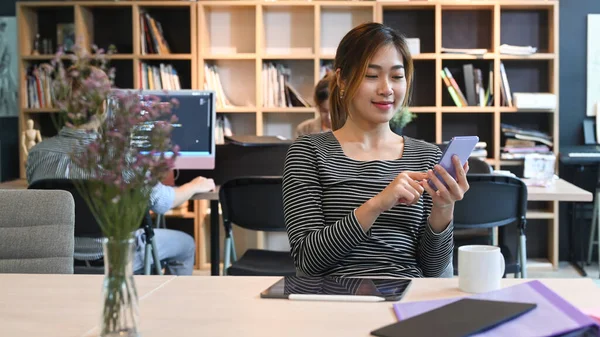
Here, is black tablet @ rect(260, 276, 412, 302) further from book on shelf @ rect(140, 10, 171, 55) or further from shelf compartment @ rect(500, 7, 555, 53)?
shelf compartment @ rect(500, 7, 555, 53)

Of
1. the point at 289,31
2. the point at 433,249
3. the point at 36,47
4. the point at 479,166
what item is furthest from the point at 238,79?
the point at 433,249

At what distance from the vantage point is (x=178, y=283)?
151 centimetres

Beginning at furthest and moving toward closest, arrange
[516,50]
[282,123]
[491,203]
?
[282,123], [516,50], [491,203]

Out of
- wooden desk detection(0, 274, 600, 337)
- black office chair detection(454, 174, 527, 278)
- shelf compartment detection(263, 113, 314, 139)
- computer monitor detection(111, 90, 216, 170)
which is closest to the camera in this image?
wooden desk detection(0, 274, 600, 337)

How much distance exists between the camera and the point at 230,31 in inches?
214

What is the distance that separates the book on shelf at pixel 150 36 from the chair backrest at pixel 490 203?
2.97 m

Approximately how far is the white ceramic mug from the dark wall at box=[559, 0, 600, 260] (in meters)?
4.17

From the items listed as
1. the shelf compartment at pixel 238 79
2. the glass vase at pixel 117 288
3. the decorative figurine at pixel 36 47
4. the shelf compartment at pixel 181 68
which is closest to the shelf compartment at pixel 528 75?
the shelf compartment at pixel 238 79

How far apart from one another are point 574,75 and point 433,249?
4001mm

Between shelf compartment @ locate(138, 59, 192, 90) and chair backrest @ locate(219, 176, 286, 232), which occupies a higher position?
shelf compartment @ locate(138, 59, 192, 90)

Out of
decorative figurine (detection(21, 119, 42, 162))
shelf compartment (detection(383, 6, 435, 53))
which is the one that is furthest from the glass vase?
shelf compartment (detection(383, 6, 435, 53))

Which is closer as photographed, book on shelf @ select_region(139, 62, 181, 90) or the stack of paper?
the stack of paper

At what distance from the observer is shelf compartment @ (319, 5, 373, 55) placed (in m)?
5.38

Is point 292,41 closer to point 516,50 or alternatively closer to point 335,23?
point 335,23
